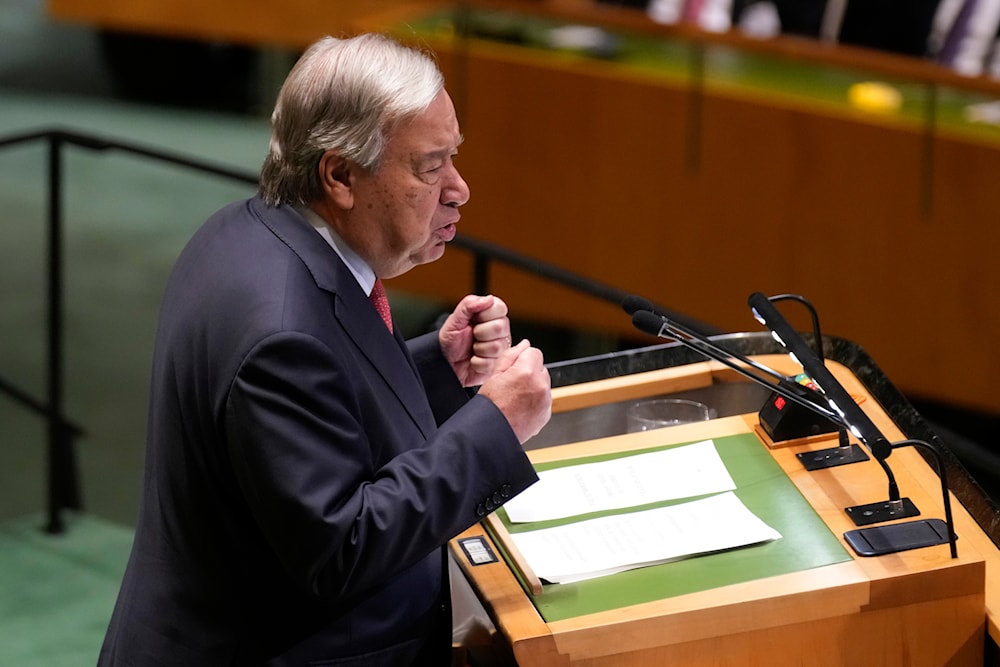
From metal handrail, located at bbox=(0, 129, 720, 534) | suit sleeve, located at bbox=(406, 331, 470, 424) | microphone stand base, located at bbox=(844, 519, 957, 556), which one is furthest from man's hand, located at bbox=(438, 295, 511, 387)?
metal handrail, located at bbox=(0, 129, 720, 534)

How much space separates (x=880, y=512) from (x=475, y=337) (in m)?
0.59

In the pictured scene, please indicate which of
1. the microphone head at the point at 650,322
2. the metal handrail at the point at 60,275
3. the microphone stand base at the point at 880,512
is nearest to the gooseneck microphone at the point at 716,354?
the microphone head at the point at 650,322

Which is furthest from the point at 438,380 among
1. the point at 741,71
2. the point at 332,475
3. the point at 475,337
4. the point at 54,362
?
the point at 741,71

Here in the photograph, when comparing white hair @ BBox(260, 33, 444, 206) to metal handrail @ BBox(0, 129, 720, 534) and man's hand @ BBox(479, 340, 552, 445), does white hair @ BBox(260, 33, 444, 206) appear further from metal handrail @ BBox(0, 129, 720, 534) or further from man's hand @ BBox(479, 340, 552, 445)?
metal handrail @ BBox(0, 129, 720, 534)

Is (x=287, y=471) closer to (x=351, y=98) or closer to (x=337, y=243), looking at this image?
(x=337, y=243)

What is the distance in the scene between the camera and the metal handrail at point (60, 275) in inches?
122

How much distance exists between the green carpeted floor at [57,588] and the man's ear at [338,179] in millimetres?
2006

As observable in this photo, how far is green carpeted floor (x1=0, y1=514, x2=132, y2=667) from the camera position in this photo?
10.6ft

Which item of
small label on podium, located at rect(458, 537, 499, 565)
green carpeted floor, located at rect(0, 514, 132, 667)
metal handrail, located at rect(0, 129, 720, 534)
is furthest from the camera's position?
green carpeted floor, located at rect(0, 514, 132, 667)

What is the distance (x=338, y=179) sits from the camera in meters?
1.57

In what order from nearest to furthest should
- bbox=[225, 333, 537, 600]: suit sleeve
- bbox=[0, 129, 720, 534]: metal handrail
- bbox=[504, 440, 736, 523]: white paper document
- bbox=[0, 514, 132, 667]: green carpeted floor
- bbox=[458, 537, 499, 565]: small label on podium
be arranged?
bbox=[225, 333, 537, 600]: suit sleeve, bbox=[458, 537, 499, 565]: small label on podium, bbox=[504, 440, 736, 523]: white paper document, bbox=[0, 129, 720, 534]: metal handrail, bbox=[0, 514, 132, 667]: green carpeted floor

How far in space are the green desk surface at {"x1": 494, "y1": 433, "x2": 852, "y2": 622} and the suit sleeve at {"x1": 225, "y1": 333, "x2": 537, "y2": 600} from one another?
147 mm

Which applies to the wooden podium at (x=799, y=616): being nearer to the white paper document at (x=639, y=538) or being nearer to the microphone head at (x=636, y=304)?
the white paper document at (x=639, y=538)

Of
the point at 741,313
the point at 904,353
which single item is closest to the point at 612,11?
the point at 741,313
